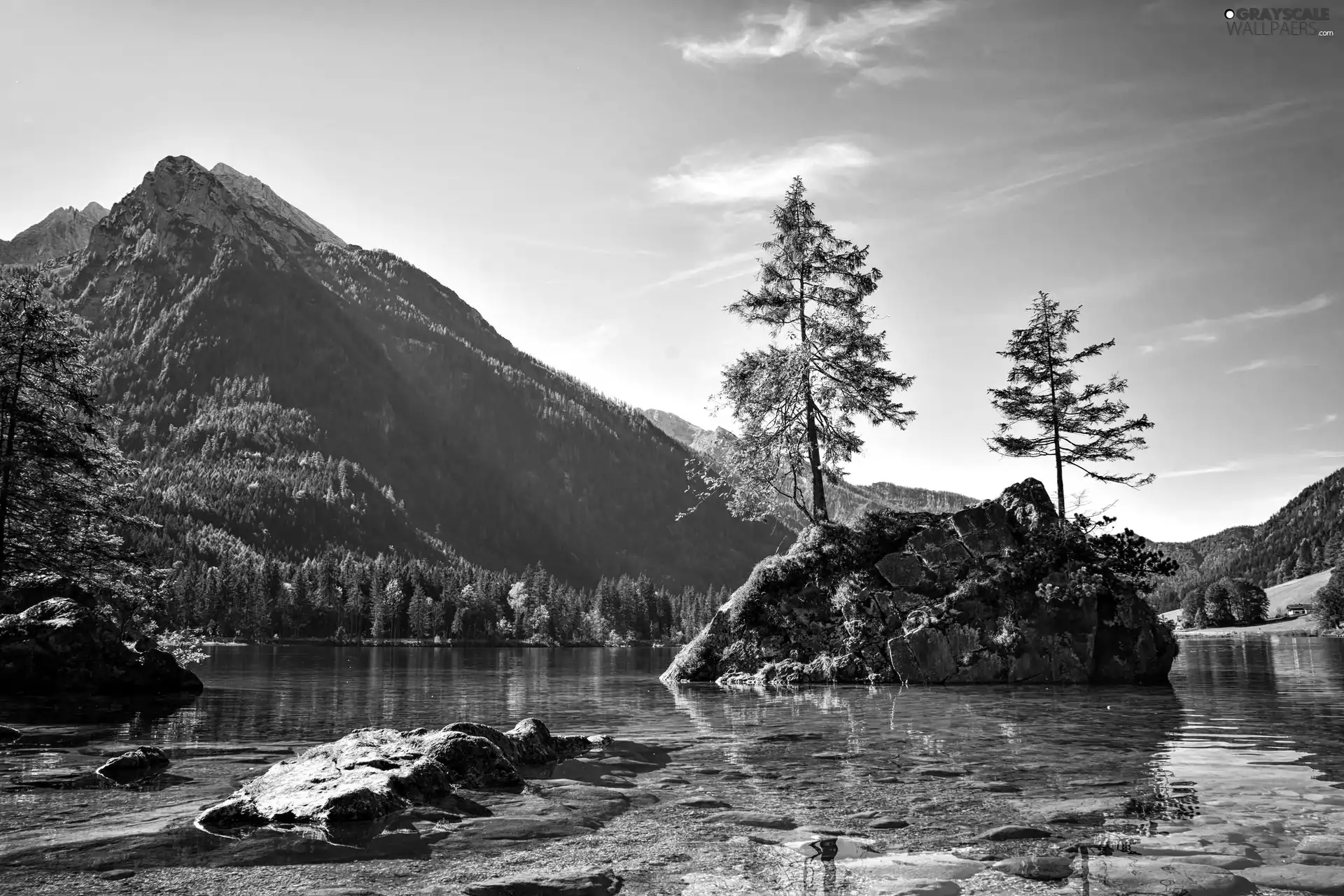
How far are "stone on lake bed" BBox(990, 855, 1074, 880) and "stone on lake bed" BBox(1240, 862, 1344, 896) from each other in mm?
1147

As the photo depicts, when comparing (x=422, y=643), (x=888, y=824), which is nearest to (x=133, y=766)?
(x=888, y=824)

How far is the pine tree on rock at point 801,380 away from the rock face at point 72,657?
773 inches

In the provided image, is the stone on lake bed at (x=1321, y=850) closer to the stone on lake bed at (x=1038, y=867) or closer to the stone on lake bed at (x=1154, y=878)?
the stone on lake bed at (x=1154, y=878)

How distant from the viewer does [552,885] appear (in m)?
5.64

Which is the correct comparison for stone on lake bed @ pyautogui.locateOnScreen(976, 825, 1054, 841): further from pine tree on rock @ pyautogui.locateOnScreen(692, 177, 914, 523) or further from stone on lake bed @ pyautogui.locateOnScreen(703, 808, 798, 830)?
pine tree on rock @ pyautogui.locateOnScreen(692, 177, 914, 523)

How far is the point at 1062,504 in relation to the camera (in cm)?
3344

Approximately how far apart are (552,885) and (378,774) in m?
3.50

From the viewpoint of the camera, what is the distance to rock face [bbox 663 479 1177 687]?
1036 inches

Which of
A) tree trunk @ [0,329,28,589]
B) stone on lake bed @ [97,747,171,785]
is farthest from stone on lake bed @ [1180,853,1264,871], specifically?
tree trunk @ [0,329,28,589]

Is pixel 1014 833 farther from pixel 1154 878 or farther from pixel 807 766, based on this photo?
pixel 807 766

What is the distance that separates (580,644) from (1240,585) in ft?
482

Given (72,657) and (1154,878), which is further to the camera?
(72,657)

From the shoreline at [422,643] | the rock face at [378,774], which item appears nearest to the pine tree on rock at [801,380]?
the rock face at [378,774]

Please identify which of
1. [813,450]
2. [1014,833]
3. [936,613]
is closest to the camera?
[1014,833]
